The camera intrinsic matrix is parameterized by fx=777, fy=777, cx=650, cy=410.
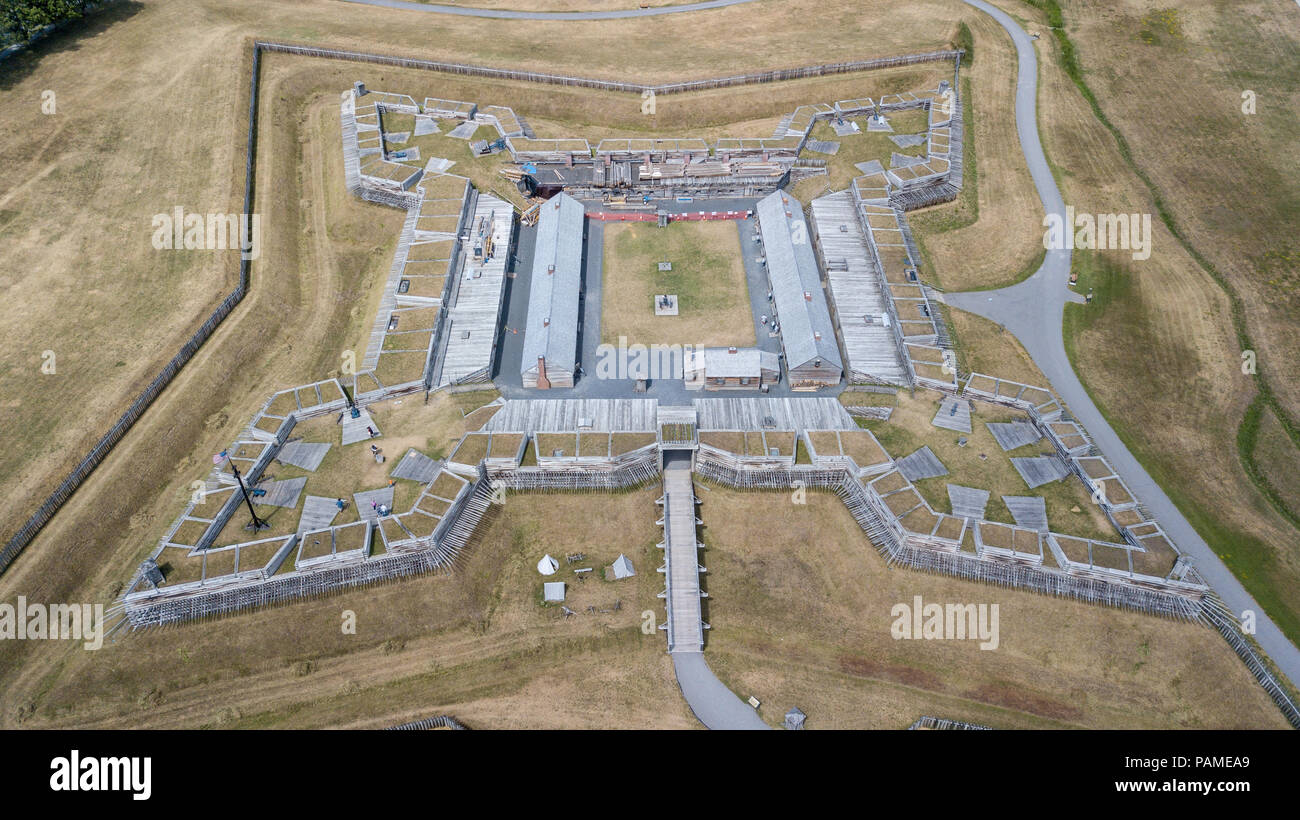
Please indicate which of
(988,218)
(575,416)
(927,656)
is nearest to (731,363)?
(575,416)

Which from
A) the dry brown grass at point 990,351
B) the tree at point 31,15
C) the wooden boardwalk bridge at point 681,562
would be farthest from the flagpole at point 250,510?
the tree at point 31,15

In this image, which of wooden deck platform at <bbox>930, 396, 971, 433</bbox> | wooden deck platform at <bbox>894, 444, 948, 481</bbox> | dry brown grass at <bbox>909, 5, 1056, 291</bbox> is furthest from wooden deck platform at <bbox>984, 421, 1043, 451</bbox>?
dry brown grass at <bbox>909, 5, 1056, 291</bbox>

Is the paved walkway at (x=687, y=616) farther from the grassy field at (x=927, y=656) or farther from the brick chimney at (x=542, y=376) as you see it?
the brick chimney at (x=542, y=376)

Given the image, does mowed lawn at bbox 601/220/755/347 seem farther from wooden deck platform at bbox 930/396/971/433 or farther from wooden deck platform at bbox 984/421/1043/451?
wooden deck platform at bbox 984/421/1043/451

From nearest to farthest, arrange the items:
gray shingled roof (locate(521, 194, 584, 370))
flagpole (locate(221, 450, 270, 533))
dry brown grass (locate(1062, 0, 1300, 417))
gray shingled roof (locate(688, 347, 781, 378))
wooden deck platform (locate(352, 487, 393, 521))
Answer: flagpole (locate(221, 450, 270, 533)) < wooden deck platform (locate(352, 487, 393, 521)) < gray shingled roof (locate(688, 347, 781, 378)) < gray shingled roof (locate(521, 194, 584, 370)) < dry brown grass (locate(1062, 0, 1300, 417))

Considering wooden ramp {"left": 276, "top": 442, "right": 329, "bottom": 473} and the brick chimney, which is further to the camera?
the brick chimney

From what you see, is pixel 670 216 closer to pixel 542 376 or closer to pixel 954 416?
pixel 542 376

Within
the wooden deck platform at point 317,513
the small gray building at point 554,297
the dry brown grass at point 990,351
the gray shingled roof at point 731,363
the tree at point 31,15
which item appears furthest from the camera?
the tree at point 31,15
